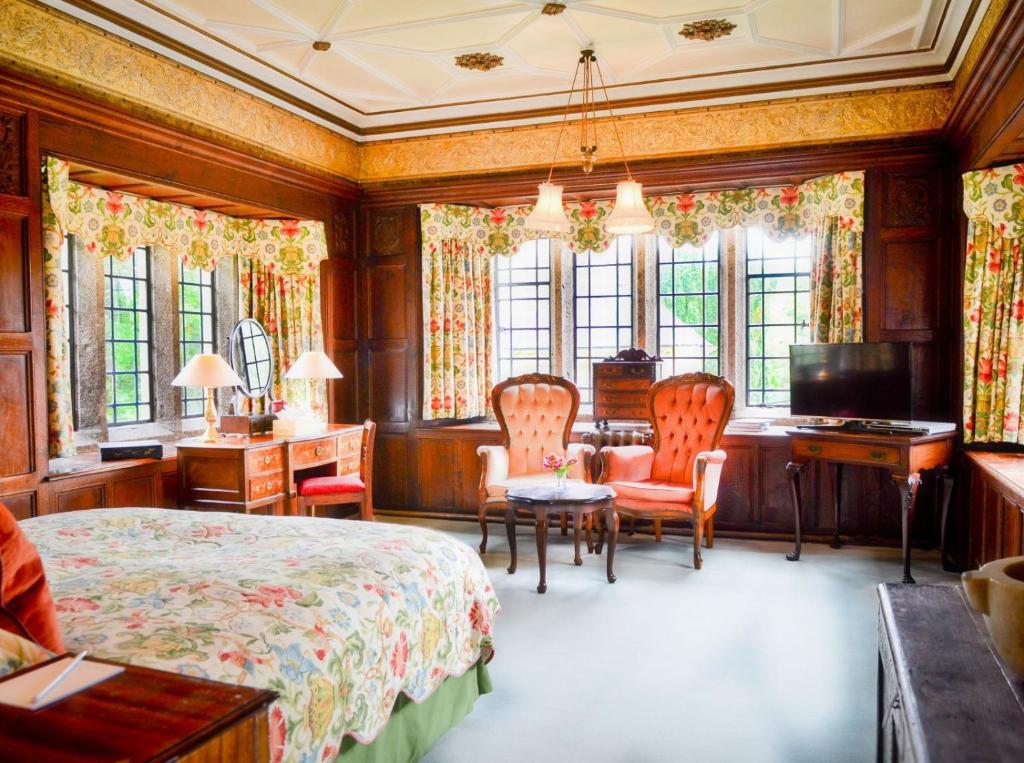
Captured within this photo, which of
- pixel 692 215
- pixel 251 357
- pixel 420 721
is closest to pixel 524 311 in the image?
pixel 692 215

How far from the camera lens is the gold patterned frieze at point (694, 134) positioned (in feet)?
17.0

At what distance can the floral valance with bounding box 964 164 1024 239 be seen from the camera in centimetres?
434

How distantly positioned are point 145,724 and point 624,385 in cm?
486

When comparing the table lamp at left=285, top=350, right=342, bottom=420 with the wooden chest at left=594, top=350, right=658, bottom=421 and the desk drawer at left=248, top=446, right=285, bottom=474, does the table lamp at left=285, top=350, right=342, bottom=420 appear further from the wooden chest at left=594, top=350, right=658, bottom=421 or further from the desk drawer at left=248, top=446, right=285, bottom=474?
the wooden chest at left=594, top=350, right=658, bottom=421

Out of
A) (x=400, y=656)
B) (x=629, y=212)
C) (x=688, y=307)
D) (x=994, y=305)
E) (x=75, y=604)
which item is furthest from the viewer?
(x=688, y=307)

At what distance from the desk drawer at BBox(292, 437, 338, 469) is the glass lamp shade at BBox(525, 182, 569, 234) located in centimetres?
216

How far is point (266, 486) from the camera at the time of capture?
4.84 meters

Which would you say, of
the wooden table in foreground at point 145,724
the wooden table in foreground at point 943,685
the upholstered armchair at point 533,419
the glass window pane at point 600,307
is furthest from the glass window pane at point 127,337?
the wooden table in foreground at point 943,685

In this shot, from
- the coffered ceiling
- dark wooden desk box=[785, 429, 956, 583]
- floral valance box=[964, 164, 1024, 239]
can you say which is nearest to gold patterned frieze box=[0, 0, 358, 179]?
the coffered ceiling

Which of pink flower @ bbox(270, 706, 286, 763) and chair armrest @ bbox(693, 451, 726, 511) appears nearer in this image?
pink flower @ bbox(270, 706, 286, 763)

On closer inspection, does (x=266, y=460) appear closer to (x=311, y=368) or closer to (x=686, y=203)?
(x=311, y=368)

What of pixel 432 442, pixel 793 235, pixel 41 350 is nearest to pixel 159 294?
pixel 41 350

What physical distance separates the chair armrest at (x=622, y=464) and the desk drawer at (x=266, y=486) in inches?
84.7

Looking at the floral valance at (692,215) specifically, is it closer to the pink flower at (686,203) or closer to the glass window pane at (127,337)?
the pink flower at (686,203)
